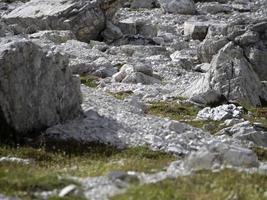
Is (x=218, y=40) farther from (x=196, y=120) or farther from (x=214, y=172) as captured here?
(x=214, y=172)

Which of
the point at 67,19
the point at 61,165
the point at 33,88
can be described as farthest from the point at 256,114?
the point at 67,19

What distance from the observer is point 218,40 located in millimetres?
50906

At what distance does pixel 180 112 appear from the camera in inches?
1305

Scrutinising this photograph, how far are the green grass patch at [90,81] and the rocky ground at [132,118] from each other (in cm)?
7

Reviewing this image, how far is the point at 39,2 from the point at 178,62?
19.4 meters

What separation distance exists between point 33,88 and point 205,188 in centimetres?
1093

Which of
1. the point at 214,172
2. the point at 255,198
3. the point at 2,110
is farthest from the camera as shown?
the point at 2,110

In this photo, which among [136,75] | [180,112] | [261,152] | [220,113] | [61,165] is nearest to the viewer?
[61,165]

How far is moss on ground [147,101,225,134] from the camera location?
30.3 meters

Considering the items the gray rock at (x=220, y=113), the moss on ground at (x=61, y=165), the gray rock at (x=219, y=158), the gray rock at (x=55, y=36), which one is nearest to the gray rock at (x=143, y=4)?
the gray rock at (x=55, y=36)

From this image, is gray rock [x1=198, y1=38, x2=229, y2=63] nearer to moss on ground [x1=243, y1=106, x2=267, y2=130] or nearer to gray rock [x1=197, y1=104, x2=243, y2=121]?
moss on ground [x1=243, y1=106, x2=267, y2=130]

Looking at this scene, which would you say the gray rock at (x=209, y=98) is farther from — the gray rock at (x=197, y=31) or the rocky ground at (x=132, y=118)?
the gray rock at (x=197, y=31)

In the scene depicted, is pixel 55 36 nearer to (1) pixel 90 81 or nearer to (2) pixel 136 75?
(1) pixel 90 81

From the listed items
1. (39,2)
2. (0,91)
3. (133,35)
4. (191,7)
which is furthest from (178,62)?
(191,7)
